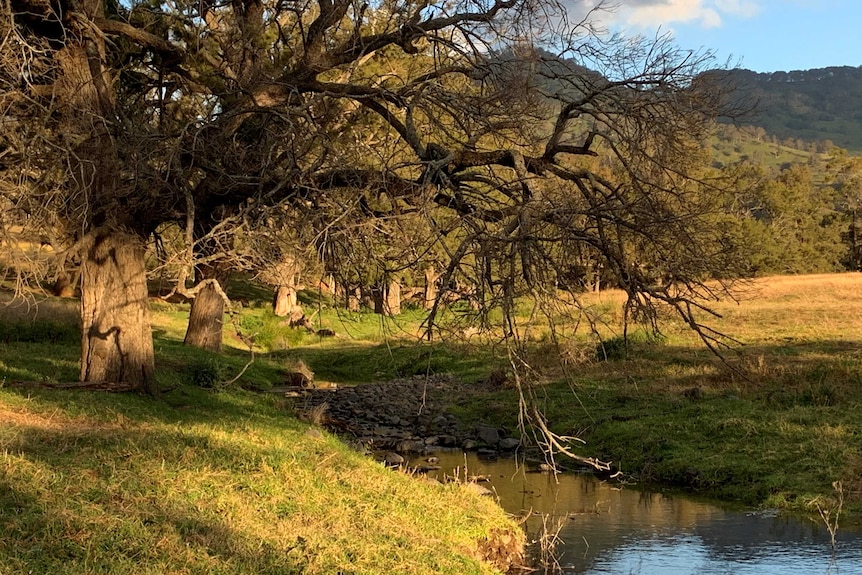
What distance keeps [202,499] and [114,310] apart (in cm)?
488

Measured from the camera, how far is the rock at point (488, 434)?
17266 mm

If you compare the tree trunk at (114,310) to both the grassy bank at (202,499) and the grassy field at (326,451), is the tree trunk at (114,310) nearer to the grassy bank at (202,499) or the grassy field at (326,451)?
the grassy bank at (202,499)

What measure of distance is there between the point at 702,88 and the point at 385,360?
20533 millimetres

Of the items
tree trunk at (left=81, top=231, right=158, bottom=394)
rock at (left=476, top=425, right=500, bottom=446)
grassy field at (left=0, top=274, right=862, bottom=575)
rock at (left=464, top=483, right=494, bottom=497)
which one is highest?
tree trunk at (left=81, top=231, right=158, bottom=394)

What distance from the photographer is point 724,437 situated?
15695mm

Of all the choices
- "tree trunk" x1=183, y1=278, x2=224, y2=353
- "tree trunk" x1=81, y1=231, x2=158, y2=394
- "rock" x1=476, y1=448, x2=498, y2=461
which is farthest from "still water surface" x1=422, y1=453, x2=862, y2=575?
"tree trunk" x1=183, y1=278, x2=224, y2=353

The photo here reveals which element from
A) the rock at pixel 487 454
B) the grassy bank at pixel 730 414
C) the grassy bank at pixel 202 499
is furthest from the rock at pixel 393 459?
the grassy bank at pixel 730 414

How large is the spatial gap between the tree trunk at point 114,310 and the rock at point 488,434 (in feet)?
24.5

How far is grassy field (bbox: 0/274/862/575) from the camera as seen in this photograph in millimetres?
7020

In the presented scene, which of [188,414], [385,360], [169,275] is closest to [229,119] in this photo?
[169,275]

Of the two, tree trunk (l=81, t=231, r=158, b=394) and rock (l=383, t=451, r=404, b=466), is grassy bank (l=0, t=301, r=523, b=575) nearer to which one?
tree trunk (l=81, t=231, r=158, b=394)

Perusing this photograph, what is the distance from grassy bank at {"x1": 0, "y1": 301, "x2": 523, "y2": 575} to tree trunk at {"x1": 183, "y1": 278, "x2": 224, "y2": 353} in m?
9.02

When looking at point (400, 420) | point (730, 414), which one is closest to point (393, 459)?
point (400, 420)

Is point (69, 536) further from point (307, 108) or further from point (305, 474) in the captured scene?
point (307, 108)
